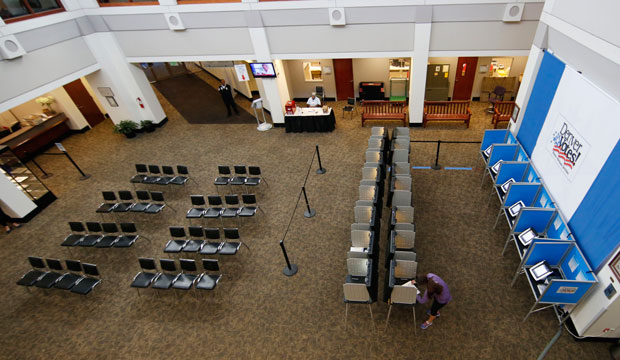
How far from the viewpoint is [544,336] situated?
5.59 m

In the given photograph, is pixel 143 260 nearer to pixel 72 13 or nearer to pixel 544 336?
pixel 544 336

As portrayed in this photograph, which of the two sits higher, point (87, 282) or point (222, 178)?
point (222, 178)

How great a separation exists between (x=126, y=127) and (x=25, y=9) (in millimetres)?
4633

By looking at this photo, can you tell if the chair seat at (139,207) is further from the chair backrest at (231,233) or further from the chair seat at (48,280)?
the chair backrest at (231,233)

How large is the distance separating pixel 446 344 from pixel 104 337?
6.48 meters

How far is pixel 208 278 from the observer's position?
682 cm

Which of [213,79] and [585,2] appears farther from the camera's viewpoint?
[213,79]

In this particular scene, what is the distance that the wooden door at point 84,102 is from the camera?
1376 centimetres

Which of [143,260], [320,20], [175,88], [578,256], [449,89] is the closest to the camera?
[578,256]

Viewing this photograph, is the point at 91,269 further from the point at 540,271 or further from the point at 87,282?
the point at 540,271

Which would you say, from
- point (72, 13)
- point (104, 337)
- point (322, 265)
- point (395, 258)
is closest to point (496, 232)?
point (395, 258)

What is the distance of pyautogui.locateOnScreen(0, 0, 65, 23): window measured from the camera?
9.08 m

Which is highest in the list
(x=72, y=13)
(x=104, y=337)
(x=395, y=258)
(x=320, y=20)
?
(x=72, y=13)

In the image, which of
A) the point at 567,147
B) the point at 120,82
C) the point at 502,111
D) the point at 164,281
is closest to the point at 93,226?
the point at 164,281
